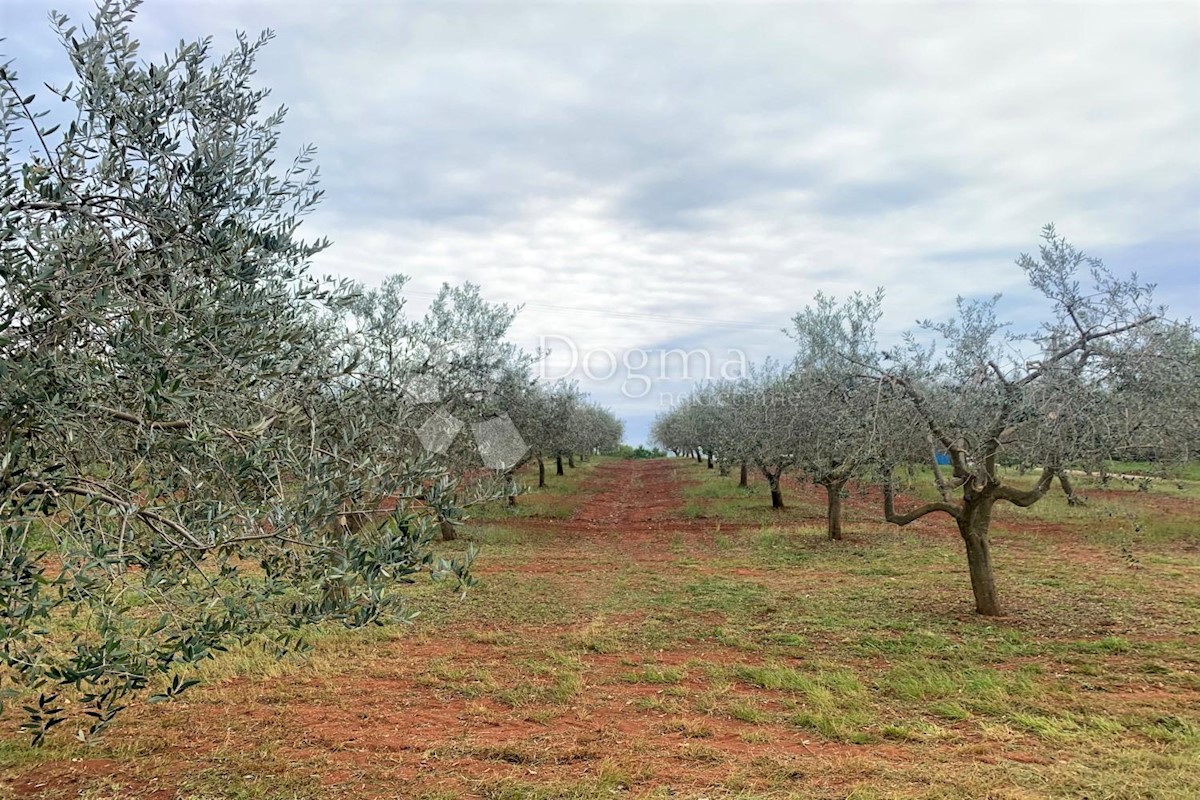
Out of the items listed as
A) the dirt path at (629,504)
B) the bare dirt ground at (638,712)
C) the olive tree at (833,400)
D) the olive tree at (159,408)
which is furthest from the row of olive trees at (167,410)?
the dirt path at (629,504)

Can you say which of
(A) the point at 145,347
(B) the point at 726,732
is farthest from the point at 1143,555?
(A) the point at 145,347

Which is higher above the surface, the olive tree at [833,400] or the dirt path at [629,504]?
the olive tree at [833,400]

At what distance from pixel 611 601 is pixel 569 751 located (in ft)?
23.7

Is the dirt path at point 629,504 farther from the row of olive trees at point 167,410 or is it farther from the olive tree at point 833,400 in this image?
the row of olive trees at point 167,410

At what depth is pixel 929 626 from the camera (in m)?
11.5

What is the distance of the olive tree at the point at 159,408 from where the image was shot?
350 cm

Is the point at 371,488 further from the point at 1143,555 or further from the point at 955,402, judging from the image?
the point at 1143,555

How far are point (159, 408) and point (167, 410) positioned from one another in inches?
8.2

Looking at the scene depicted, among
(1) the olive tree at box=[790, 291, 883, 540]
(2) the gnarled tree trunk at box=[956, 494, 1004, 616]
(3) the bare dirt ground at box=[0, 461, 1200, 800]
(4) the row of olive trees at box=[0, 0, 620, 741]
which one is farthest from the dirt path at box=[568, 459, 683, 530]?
(4) the row of olive trees at box=[0, 0, 620, 741]

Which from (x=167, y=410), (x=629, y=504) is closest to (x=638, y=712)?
(x=167, y=410)

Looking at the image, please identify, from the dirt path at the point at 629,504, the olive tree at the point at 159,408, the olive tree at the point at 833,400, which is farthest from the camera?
the dirt path at the point at 629,504

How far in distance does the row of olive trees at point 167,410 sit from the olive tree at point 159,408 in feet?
0.05

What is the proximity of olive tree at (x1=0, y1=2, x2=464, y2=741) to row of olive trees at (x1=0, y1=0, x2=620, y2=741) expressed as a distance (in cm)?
2

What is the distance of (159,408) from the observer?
362cm
